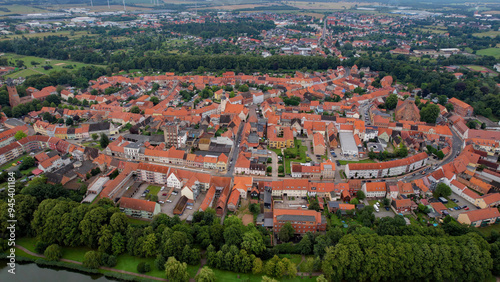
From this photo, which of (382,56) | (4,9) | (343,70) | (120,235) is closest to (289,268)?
(120,235)

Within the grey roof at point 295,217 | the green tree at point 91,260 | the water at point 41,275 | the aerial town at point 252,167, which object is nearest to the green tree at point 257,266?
the aerial town at point 252,167

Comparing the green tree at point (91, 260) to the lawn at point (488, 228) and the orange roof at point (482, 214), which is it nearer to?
the orange roof at point (482, 214)

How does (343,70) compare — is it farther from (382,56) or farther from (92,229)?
(92,229)

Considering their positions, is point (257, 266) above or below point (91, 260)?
above

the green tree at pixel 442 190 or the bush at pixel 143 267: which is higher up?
the green tree at pixel 442 190

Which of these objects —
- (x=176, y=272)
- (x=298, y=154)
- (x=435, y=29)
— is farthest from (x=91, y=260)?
(x=435, y=29)

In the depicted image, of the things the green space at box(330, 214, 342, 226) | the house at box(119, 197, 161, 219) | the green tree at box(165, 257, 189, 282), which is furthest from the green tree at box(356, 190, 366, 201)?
the house at box(119, 197, 161, 219)

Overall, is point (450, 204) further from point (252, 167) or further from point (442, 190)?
point (252, 167)
